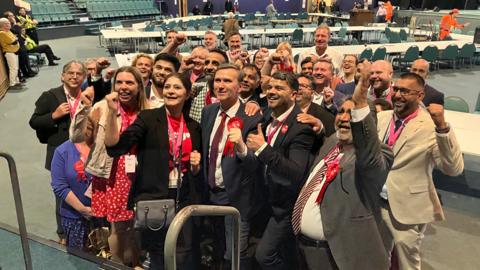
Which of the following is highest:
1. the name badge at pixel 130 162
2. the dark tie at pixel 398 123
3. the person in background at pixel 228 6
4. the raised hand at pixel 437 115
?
the person in background at pixel 228 6

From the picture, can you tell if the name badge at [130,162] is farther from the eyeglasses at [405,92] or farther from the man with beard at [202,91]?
the eyeglasses at [405,92]

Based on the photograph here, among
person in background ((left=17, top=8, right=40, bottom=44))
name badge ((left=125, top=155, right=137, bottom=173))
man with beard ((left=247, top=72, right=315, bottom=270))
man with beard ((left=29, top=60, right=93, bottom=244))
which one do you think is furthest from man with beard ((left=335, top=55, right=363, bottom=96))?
person in background ((left=17, top=8, right=40, bottom=44))

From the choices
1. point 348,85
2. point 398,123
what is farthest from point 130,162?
point 348,85

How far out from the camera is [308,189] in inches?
87.5

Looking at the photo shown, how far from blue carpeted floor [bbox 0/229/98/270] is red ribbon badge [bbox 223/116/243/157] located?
107 centimetres

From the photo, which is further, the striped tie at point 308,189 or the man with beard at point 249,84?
the man with beard at point 249,84

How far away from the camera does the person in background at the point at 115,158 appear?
2.49m

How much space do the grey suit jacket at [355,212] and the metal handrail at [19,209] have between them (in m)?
1.72

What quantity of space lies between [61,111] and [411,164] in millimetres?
2450

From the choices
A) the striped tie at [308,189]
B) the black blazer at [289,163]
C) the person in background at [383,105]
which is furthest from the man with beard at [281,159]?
the person in background at [383,105]

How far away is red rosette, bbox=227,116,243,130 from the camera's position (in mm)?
2273

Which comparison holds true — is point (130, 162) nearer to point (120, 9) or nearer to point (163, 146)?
point (163, 146)

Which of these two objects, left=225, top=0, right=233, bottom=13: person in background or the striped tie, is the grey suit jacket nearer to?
the striped tie

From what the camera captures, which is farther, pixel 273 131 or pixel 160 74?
pixel 160 74
